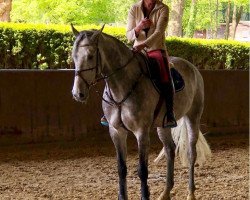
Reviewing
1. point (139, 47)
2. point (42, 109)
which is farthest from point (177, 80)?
point (42, 109)

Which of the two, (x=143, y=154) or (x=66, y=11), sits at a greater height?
(x=66, y=11)

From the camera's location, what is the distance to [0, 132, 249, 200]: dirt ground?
5688mm

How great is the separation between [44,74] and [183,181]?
3261 mm

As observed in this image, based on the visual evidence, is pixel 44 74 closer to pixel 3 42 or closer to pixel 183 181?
pixel 3 42

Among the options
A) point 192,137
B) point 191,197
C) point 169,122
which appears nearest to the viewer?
point 169,122

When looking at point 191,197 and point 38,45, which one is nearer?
point 191,197

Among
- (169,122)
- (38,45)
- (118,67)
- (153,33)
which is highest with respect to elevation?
(153,33)

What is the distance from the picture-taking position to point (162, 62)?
15.8 feet

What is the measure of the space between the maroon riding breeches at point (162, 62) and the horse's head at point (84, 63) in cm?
89

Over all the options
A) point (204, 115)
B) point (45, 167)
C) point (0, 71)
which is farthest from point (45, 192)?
point (204, 115)

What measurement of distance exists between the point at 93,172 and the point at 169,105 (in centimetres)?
240

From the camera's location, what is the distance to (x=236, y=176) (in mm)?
6777

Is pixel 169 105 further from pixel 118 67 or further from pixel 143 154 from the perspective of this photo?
pixel 118 67

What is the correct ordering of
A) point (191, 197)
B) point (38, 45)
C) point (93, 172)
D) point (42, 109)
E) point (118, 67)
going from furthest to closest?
point (38, 45)
point (42, 109)
point (93, 172)
point (191, 197)
point (118, 67)
